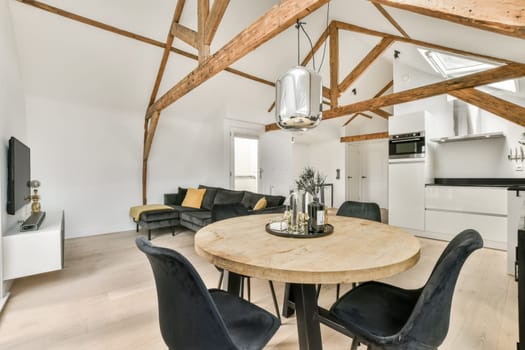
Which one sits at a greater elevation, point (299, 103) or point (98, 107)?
point (98, 107)

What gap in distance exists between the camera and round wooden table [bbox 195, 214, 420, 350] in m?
0.93

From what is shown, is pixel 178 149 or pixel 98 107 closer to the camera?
pixel 98 107

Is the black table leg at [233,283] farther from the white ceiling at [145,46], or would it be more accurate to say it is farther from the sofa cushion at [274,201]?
the white ceiling at [145,46]

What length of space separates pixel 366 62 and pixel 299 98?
4464 mm

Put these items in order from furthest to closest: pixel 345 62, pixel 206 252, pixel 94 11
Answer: pixel 345 62 < pixel 94 11 < pixel 206 252

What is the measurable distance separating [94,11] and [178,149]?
2833mm

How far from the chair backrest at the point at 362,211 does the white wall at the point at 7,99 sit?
309 cm

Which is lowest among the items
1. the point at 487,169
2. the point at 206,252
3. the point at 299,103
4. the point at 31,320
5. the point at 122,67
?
the point at 31,320

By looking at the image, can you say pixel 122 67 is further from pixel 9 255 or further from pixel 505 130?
pixel 505 130

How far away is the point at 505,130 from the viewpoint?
13.3 feet

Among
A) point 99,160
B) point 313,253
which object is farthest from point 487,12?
point 99,160

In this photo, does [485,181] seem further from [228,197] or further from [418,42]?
[228,197]

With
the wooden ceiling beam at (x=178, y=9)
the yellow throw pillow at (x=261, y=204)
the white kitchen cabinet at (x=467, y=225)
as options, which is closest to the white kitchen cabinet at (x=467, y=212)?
the white kitchen cabinet at (x=467, y=225)

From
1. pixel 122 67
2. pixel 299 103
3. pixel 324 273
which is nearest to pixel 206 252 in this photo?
pixel 324 273
